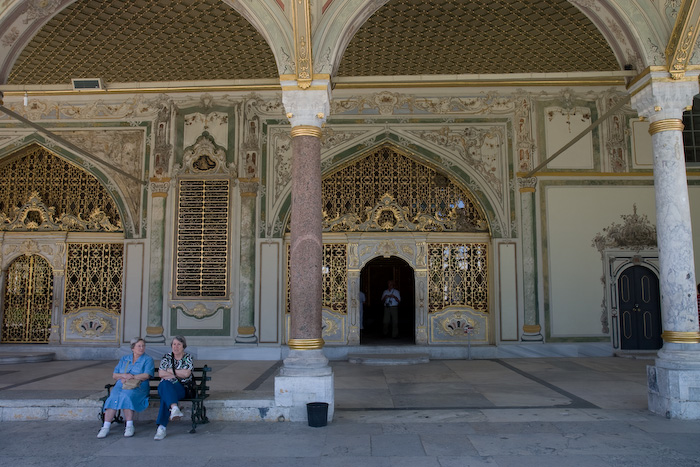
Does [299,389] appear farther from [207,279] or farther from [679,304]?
[207,279]

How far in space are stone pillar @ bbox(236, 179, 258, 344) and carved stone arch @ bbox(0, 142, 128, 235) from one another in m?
2.21

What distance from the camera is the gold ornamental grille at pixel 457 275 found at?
10.0m

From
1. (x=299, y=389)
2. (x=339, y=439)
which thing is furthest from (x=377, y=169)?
(x=339, y=439)

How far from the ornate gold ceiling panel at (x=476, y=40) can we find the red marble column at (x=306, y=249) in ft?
9.50

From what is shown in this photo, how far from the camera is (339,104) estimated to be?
33.0 ft

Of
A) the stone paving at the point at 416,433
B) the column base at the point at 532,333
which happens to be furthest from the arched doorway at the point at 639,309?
the stone paving at the point at 416,433

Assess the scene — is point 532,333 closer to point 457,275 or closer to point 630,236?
point 457,275

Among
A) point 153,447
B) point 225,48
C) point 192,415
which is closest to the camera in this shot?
point 153,447

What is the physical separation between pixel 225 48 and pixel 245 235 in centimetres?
305

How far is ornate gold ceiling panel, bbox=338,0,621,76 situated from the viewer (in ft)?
24.7

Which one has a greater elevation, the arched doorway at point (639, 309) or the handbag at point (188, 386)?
the arched doorway at point (639, 309)

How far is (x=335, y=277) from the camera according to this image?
1004 cm

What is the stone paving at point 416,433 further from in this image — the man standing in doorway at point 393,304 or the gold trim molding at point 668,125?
the man standing in doorway at point 393,304

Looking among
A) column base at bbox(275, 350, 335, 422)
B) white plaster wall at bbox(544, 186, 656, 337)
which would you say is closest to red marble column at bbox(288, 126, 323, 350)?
column base at bbox(275, 350, 335, 422)
